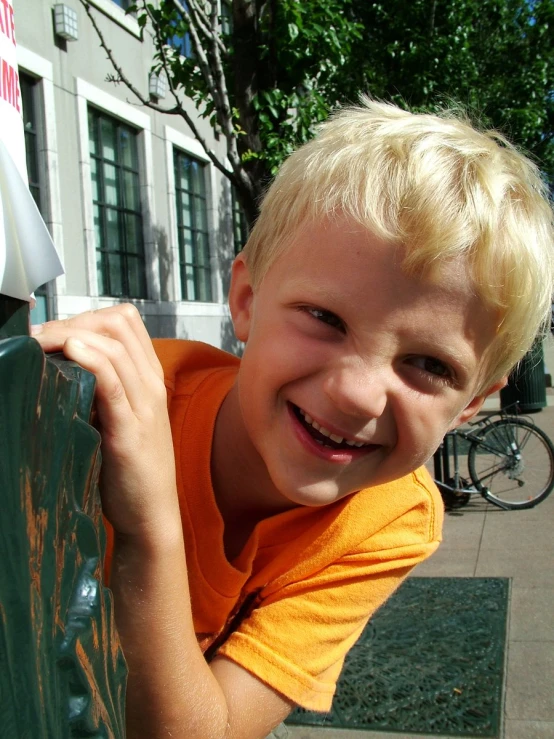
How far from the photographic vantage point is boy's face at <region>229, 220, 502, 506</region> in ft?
3.90

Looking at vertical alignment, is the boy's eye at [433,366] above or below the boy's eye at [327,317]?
below

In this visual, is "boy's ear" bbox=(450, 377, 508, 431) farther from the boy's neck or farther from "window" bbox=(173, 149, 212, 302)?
"window" bbox=(173, 149, 212, 302)

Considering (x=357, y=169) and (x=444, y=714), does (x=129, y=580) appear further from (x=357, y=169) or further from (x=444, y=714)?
(x=444, y=714)

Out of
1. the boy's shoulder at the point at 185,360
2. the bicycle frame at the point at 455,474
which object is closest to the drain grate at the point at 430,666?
the bicycle frame at the point at 455,474

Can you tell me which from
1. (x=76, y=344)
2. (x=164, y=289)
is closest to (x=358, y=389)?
(x=76, y=344)

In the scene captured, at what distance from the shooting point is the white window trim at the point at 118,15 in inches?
404

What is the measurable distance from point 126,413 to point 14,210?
0.79 ft

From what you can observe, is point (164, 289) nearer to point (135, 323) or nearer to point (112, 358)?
point (135, 323)

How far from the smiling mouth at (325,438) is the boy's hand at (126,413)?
0.37 meters

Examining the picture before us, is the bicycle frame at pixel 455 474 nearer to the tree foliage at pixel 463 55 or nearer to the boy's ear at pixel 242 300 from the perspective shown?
the tree foliage at pixel 463 55

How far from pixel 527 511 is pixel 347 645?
5373mm

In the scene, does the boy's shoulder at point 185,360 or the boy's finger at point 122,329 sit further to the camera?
the boy's shoulder at point 185,360

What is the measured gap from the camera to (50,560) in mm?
533

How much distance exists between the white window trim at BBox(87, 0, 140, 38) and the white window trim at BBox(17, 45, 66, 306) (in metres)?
1.53
